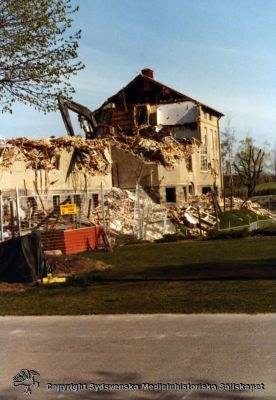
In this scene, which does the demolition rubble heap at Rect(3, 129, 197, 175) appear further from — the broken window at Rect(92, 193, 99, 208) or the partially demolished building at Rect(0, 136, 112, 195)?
the broken window at Rect(92, 193, 99, 208)

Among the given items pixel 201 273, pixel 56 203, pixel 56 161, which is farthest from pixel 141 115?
pixel 201 273

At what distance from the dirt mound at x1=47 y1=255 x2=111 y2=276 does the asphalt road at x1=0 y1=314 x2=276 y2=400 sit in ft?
18.1

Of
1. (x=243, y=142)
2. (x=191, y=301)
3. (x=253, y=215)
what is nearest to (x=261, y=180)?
(x=243, y=142)

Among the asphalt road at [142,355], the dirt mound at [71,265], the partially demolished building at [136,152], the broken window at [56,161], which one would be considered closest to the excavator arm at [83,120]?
the partially demolished building at [136,152]

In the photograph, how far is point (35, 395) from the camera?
17.1 ft

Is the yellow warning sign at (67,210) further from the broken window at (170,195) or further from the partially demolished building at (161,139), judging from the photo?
the broken window at (170,195)

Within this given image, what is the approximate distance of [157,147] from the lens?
133 ft

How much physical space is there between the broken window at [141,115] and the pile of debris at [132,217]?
14477 millimetres

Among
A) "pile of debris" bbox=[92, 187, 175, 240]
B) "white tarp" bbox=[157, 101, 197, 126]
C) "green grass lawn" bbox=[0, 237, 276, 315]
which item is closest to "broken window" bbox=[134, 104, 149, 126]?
"white tarp" bbox=[157, 101, 197, 126]

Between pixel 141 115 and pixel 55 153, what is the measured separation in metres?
16.3

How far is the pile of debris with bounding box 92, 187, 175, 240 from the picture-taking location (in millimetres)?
26372

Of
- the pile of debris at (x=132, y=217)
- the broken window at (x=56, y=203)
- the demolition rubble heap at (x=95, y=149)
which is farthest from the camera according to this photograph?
the demolition rubble heap at (x=95, y=149)

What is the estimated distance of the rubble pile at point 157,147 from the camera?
1566 inches

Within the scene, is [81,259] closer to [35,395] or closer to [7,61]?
[7,61]
